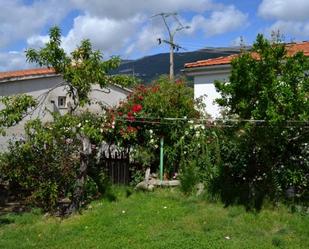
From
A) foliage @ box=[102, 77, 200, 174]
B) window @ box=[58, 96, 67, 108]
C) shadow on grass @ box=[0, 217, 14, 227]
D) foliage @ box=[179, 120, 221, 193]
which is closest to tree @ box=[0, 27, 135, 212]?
shadow on grass @ box=[0, 217, 14, 227]

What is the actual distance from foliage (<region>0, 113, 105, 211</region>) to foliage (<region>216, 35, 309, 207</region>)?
9.22ft

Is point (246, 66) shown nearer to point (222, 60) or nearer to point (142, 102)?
point (142, 102)

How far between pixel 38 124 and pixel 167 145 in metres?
3.29

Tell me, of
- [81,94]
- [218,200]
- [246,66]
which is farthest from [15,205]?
[246,66]

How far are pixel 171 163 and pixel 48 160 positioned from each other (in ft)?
9.51

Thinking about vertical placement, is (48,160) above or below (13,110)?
below

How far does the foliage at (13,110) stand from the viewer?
9289 mm

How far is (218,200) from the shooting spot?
9445 mm

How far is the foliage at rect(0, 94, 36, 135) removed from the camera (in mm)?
9289

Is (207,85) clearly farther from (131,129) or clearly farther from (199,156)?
(199,156)

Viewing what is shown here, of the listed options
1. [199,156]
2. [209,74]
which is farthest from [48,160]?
[209,74]

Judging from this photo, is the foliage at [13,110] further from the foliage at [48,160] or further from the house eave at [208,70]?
the house eave at [208,70]

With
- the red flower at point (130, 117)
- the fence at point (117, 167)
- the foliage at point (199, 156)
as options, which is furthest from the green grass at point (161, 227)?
the red flower at point (130, 117)

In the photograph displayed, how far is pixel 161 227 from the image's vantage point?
830 cm
